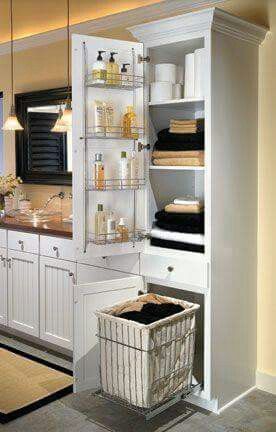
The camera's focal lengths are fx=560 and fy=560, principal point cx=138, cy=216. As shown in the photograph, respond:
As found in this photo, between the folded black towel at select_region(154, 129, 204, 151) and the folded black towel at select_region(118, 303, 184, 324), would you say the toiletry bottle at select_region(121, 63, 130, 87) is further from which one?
the folded black towel at select_region(118, 303, 184, 324)

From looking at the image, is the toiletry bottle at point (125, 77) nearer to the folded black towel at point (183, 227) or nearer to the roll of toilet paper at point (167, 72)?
the roll of toilet paper at point (167, 72)

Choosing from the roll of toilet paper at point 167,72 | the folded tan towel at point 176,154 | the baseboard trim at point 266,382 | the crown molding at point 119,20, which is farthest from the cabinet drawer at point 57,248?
the crown molding at point 119,20

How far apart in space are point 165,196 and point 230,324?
2.85 ft

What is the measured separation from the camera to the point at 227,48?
121 inches

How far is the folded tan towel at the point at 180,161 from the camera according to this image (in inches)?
122

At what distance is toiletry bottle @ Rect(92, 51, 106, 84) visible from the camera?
296cm

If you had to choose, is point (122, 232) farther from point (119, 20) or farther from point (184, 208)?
point (119, 20)

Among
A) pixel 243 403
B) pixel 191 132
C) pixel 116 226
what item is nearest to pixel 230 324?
pixel 243 403

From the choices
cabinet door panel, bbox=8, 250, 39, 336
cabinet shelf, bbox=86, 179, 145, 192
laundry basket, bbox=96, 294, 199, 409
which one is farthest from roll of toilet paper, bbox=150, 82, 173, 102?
cabinet door panel, bbox=8, 250, 39, 336

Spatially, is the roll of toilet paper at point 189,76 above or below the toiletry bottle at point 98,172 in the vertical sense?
above

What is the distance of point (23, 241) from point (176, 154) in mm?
1538

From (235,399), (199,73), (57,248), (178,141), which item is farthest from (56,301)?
(199,73)

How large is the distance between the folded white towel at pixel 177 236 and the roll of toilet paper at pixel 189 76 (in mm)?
784

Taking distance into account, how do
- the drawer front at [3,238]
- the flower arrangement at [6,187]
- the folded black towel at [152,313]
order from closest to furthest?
the folded black towel at [152,313] < the drawer front at [3,238] < the flower arrangement at [6,187]
